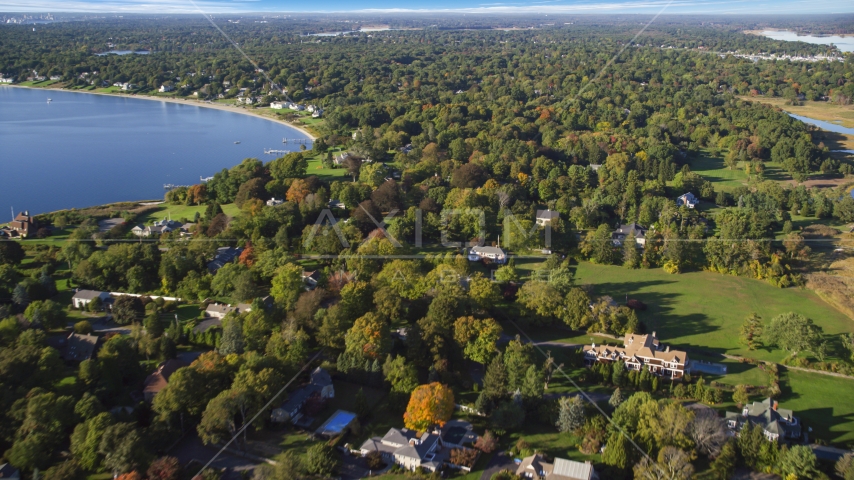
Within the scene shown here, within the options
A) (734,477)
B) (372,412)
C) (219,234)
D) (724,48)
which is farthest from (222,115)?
(724,48)

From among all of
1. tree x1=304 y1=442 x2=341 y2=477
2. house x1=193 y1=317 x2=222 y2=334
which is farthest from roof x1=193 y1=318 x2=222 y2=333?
tree x1=304 y1=442 x2=341 y2=477

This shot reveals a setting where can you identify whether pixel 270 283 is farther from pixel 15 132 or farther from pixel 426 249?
pixel 15 132

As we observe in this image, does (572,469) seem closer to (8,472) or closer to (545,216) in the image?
(8,472)

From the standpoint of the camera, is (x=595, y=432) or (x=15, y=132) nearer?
(x=595, y=432)

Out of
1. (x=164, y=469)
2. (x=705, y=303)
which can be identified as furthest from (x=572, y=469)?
(x=705, y=303)

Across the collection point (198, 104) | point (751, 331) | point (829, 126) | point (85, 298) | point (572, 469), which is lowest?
point (829, 126)

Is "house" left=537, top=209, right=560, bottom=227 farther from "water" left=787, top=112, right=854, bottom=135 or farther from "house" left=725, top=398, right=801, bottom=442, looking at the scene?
"water" left=787, top=112, right=854, bottom=135
